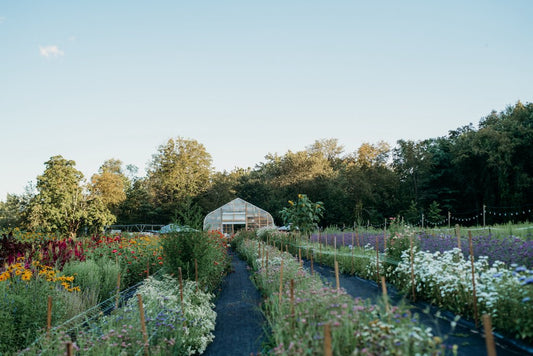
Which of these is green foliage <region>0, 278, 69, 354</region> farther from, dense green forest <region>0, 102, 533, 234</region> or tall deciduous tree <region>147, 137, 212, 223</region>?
tall deciduous tree <region>147, 137, 212, 223</region>

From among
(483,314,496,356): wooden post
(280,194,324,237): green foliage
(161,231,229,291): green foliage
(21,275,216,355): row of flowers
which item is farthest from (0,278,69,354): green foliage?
(280,194,324,237): green foliage

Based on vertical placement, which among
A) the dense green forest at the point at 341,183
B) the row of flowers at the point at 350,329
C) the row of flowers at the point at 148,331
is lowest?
the row of flowers at the point at 148,331

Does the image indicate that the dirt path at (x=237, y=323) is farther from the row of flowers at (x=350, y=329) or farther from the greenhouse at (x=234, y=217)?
the greenhouse at (x=234, y=217)

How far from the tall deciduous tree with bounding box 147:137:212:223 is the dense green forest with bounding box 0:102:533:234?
4.5 inches

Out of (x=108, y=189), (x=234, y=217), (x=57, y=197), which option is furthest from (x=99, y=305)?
(x=108, y=189)

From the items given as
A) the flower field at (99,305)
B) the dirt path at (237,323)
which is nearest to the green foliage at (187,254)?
the flower field at (99,305)

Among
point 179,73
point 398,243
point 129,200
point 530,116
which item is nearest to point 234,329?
point 398,243

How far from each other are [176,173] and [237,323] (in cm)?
3346

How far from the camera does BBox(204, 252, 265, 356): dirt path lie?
4558 millimetres

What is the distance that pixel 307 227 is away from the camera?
45.1ft

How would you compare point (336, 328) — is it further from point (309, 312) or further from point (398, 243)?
point (398, 243)

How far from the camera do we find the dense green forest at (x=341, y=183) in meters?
21.5

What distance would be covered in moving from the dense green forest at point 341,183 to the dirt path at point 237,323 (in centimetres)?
185

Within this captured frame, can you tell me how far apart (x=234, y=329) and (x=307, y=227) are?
8662mm
